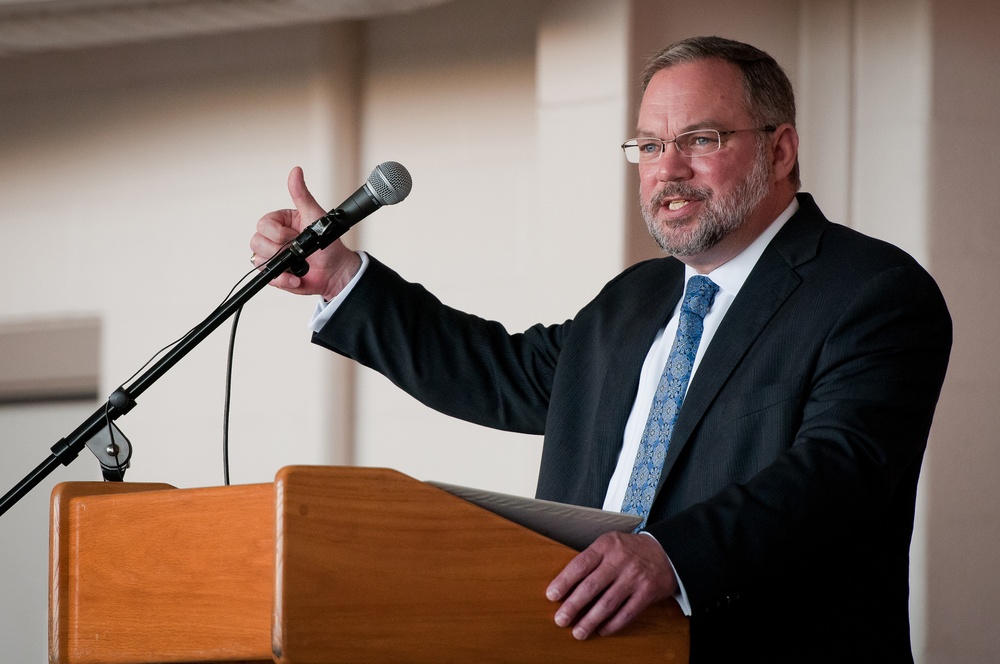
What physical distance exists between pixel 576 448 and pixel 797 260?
0.55 m

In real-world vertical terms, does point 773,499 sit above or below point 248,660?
above

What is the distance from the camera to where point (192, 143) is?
16.5ft

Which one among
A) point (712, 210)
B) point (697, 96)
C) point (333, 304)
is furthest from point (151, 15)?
point (712, 210)

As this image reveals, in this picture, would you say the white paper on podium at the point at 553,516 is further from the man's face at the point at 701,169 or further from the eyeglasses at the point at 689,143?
the eyeglasses at the point at 689,143

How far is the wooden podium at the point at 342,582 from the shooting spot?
138 centimetres

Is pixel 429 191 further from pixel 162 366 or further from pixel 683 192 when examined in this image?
pixel 162 366

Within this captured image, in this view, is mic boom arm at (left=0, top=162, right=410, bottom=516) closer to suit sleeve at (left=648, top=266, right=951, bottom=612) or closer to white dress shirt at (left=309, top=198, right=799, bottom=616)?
white dress shirt at (left=309, top=198, right=799, bottom=616)

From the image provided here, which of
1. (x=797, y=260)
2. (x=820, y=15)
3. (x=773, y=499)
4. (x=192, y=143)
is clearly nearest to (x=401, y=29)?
(x=192, y=143)

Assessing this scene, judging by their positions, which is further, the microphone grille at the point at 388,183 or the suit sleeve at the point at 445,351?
the suit sleeve at the point at 445,351

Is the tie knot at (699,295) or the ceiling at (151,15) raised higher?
the ceiling at (151,15)

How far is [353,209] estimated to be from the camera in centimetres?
196

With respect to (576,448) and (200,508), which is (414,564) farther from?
(576,448)

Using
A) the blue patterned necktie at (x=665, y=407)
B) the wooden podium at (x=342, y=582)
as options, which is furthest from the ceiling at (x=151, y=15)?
the wooden podium at (x=342, y=582)

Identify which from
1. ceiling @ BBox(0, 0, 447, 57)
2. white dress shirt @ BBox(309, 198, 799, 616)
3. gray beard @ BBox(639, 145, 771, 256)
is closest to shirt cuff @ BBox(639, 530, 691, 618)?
white dress shirt @ BBox(309, 198, 799, 616)
